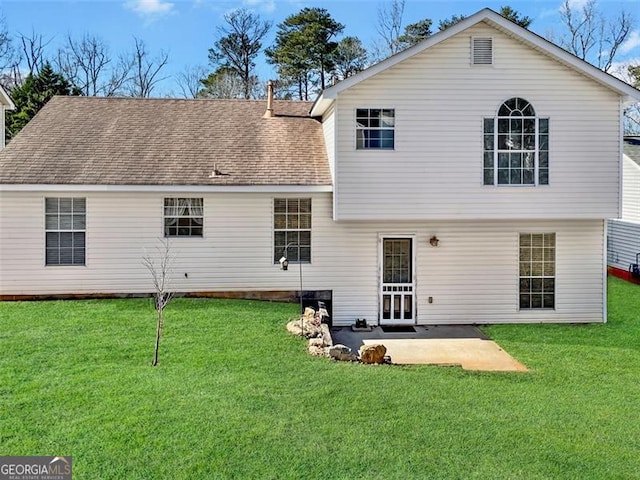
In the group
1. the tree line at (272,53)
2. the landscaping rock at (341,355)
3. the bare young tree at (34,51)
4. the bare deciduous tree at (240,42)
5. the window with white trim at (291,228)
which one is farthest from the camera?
the bare deciduous tree at (240,42)

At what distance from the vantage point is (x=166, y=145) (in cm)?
1383

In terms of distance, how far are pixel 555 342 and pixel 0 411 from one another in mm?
9770

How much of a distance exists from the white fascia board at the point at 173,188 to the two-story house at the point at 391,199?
32 mm

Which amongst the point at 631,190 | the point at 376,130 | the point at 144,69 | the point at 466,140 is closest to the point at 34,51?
the point at 144,69

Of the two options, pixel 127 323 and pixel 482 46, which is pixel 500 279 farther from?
pixel 127 323

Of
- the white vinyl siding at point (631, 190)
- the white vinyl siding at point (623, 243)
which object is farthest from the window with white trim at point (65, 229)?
the white vinyl siding at point (623, 243)

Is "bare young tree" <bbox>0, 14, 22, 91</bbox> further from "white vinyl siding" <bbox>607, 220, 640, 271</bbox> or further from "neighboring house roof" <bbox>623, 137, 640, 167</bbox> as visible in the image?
"white vinyl siding" <bbox>607, 220, 640, 271</bbox>

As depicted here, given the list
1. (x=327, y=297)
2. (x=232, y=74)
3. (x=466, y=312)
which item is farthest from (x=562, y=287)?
(x=232, y=74)

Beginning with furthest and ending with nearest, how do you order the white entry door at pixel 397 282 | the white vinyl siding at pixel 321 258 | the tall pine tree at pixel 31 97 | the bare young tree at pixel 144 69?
the bare young tree at pixel 144 69 < the tall pine tree at pixel 31 97 < the white entry door at pixel 397 282 < the white vinyl siding at pixel 321 258

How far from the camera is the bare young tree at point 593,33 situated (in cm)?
3359

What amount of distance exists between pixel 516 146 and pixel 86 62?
3078cm

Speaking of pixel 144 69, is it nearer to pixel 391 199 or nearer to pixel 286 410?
pixel 391 199

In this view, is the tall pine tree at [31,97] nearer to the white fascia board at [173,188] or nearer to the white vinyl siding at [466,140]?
the white fascia board at [173,188]

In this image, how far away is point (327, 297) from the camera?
13.1 m
